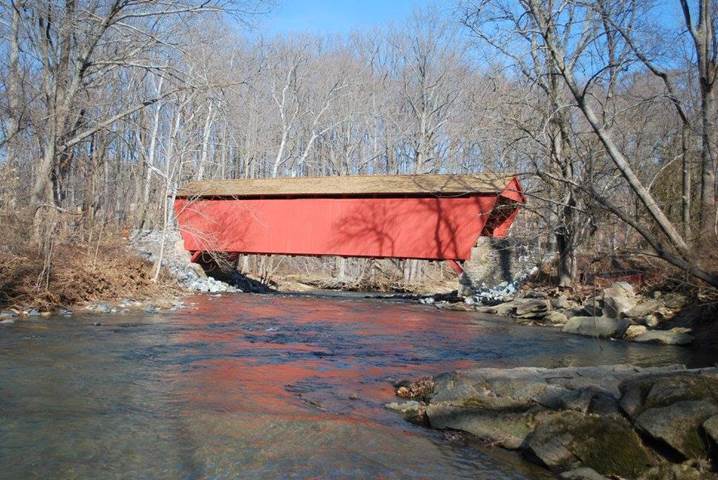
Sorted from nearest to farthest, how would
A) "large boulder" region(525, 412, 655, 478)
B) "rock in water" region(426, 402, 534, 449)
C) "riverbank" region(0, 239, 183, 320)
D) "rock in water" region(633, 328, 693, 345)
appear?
"large boulder" region(525, 412, 655, 478) → "rock in water" region(426, 402, 534, 449) → "rock in water" region(633, 328, 693, 345) → "riverbank" region(0, 239, 183, 320)

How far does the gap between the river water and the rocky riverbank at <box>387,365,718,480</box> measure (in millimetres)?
228

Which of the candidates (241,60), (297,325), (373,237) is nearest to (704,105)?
(297,325)

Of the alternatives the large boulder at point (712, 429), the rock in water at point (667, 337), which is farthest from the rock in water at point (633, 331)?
Answer: the large boulder at point (712, 429)

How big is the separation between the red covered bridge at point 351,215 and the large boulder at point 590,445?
11.9m

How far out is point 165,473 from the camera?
349 cm

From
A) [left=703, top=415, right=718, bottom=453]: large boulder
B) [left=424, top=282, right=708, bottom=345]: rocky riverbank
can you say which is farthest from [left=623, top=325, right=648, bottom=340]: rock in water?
[left=703, top=415, right=718, bottom=453]: large boulder

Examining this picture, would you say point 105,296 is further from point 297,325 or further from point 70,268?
point 297,325

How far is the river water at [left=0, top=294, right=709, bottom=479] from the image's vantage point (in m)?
3.74

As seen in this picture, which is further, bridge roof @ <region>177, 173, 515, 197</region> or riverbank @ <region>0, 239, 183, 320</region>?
bridge roof @ <region>177, 173, 515, 197</region>

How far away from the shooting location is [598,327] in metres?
10.3

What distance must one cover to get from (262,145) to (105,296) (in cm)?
1966

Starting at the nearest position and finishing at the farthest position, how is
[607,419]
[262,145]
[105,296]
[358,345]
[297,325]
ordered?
1. [607,419]
2. [358,345]
3. [297,325]
4. [105,296]
5. [262,145]

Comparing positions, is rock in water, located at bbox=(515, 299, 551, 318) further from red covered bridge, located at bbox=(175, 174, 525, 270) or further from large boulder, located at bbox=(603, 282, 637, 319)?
red covered bridge, located at bbox=(175, 174, 525, 270)

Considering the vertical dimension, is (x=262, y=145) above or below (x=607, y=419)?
above
